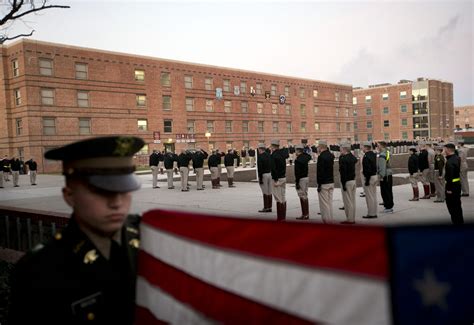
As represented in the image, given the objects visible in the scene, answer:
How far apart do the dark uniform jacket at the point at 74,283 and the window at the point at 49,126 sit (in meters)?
39.1

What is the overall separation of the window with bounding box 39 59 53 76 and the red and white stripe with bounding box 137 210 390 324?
132 ft

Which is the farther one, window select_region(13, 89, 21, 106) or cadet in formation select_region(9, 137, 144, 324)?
window select_region(13, 89, 21, 106)

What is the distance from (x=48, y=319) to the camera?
1910mm

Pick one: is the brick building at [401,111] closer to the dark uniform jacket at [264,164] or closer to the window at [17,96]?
the window at [17,96]

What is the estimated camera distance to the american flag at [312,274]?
4.46ft

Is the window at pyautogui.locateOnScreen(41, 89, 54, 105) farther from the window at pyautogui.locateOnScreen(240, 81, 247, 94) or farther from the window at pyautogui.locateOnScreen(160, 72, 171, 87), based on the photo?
the window at pyautogui.locateOnScreen(240, 81, 247, 94)

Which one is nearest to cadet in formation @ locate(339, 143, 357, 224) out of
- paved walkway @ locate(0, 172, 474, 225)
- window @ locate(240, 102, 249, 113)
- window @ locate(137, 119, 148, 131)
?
paved walkway @ locate(0, 172, 474, 225)

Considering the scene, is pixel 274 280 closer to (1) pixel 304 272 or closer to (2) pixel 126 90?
(1) pixel 304 272

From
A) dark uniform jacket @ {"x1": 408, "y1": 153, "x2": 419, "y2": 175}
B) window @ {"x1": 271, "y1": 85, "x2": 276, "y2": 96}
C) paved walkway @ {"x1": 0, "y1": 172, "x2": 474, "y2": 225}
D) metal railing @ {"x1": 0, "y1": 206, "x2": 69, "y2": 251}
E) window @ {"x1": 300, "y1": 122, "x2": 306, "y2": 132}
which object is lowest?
paved walkway @ {"x1": 0, "y1": 172, "x2": 474, "y2": 225}

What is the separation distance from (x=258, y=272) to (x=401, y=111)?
88.8 metres

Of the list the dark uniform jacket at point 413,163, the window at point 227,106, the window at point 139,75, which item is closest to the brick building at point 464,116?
the window at point 227,106

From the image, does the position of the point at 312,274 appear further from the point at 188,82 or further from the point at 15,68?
the point at 188,82

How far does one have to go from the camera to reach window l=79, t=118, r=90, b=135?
1559 inches

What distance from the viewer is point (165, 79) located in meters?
46.0
